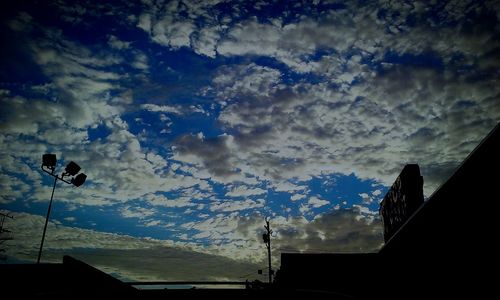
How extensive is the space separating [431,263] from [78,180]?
1024 inches

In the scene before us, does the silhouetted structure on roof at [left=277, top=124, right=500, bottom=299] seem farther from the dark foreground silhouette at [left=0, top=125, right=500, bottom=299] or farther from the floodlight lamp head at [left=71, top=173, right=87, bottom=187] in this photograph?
the floodlight lamp head at [left=71, top=173, right=87, bottom=187]

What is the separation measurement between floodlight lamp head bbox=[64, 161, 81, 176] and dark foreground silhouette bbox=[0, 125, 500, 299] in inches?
789

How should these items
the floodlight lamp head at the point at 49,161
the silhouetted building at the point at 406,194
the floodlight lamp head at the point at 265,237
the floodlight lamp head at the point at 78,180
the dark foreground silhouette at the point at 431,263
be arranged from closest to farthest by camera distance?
1. the dark foreground silhouette at the point at 431,263
2. the silhouetted building at the point at 406,194
3. the floodlight lamp head at the point at 49,161
4. the floodlight lamp head at the point at 78,180
5. the floodlight lamp head at the point at 265,237

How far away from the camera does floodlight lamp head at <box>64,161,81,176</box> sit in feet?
80.0

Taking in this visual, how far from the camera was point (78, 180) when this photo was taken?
25078 millimetres

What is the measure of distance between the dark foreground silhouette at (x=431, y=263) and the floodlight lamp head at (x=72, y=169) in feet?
65.7

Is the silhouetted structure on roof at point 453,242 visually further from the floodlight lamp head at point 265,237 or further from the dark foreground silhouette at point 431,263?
the floodlight lamp head at point 265,237

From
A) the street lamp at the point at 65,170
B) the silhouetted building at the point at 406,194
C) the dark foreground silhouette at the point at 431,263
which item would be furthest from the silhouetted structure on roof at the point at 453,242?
the street lamp at the point at 65,170

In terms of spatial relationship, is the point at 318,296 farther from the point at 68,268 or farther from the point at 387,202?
the point at 387,202

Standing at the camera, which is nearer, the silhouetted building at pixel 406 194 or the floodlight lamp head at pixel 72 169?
the silhouetted building at pixel 406 194

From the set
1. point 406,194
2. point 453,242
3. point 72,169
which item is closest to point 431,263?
point 453,242

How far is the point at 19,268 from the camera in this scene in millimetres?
6438

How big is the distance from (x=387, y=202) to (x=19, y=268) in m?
22.2

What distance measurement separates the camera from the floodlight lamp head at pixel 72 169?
960 inches
